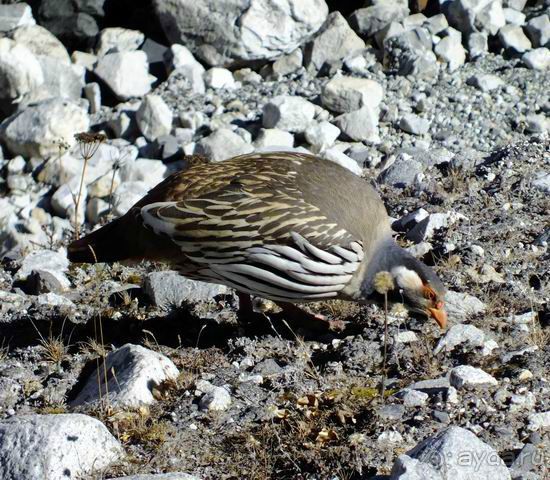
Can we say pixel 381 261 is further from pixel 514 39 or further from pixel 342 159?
pixel 514 39

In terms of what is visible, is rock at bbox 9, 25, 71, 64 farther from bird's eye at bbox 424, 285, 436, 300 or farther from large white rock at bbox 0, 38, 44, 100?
bird's eye at bbox 424, 285, 436, 300

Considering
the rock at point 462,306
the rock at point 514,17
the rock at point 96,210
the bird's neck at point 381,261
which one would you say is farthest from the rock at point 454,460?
the rock at point 514,17

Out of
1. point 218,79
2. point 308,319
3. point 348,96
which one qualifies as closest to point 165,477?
point 308,319

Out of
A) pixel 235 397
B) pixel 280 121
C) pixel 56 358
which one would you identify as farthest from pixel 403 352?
pixel 280 121

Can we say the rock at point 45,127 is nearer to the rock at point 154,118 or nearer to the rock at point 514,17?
the rock at point 154,118

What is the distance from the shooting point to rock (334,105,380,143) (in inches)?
406

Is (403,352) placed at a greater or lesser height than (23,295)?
greater

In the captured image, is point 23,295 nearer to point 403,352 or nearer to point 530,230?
point 403,352

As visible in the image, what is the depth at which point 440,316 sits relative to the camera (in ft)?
21.4

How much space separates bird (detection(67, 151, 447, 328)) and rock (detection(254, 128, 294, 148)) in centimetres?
341

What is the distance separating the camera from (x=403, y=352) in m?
6.32

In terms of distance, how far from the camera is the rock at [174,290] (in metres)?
7.32


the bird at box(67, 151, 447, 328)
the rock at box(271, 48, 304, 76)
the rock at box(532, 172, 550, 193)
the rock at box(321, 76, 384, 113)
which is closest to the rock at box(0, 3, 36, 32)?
the rock at box(271, 48, 304, 76)

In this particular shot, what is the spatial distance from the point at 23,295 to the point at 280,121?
375 cm
